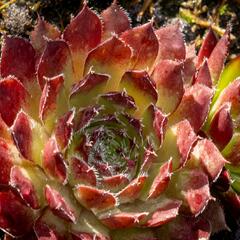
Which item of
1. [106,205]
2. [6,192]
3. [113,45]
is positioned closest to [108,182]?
[106,205]

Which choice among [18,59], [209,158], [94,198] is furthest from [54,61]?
[209,158]

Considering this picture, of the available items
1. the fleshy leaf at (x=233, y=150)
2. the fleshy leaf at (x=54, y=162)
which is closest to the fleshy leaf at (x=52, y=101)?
the fleshy leaf at (x=54, y=162)

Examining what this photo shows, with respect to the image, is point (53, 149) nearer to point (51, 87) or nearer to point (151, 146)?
point (51, 87)

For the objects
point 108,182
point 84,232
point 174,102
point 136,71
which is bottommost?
point 84,232

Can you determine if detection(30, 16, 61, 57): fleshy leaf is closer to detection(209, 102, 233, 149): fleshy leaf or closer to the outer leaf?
the outer leaf

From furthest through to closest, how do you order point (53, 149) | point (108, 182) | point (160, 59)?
1. point (160, 59)
2. point (108, 182)
3. point (53, 149)

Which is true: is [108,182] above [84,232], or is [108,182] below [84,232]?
above

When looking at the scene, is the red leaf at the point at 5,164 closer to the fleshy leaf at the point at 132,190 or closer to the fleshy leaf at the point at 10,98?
A: the fleshy leaf at the point at 10,98
